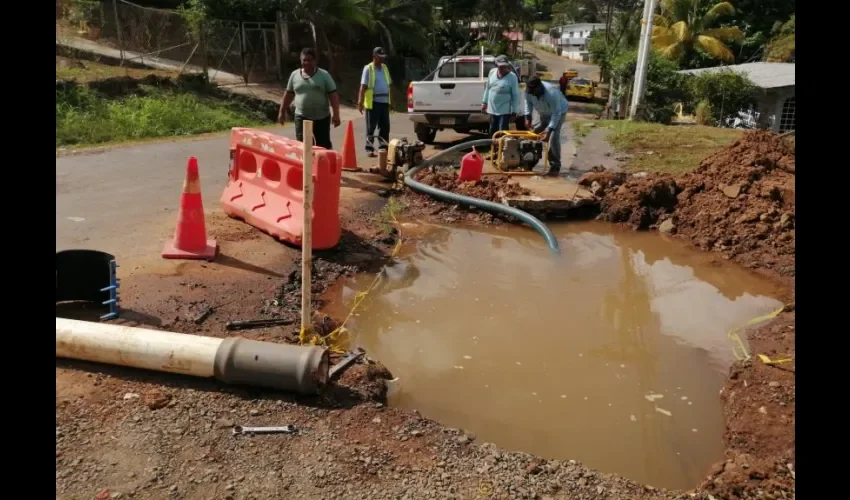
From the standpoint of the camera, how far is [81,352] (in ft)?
13.7

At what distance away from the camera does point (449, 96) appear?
13.2m

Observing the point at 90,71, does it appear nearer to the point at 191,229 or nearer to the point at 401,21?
the point at 191,229

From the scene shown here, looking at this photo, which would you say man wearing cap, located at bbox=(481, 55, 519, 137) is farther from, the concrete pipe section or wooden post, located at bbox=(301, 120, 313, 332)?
the concrete pipe section

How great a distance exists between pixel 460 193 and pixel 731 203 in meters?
3.68

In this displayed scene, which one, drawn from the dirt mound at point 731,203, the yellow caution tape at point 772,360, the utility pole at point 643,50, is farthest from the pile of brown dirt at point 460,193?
the utility pole at point 643,50

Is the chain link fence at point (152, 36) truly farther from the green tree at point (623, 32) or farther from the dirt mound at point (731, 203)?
the green tree at point (623, 32)

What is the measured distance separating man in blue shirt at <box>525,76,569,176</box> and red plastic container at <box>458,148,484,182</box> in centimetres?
145

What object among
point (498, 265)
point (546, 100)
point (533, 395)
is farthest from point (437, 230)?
point (533, 395)

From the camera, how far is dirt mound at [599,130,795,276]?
25.9ft

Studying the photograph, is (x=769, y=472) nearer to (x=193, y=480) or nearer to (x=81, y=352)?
(x=193, y=480)

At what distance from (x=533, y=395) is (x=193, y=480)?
241cm

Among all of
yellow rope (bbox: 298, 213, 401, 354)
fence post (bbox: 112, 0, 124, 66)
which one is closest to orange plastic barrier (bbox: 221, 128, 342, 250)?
yellow rope (bbox: 298, 213, 401, 354)

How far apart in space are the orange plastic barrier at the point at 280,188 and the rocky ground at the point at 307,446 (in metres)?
1.75
